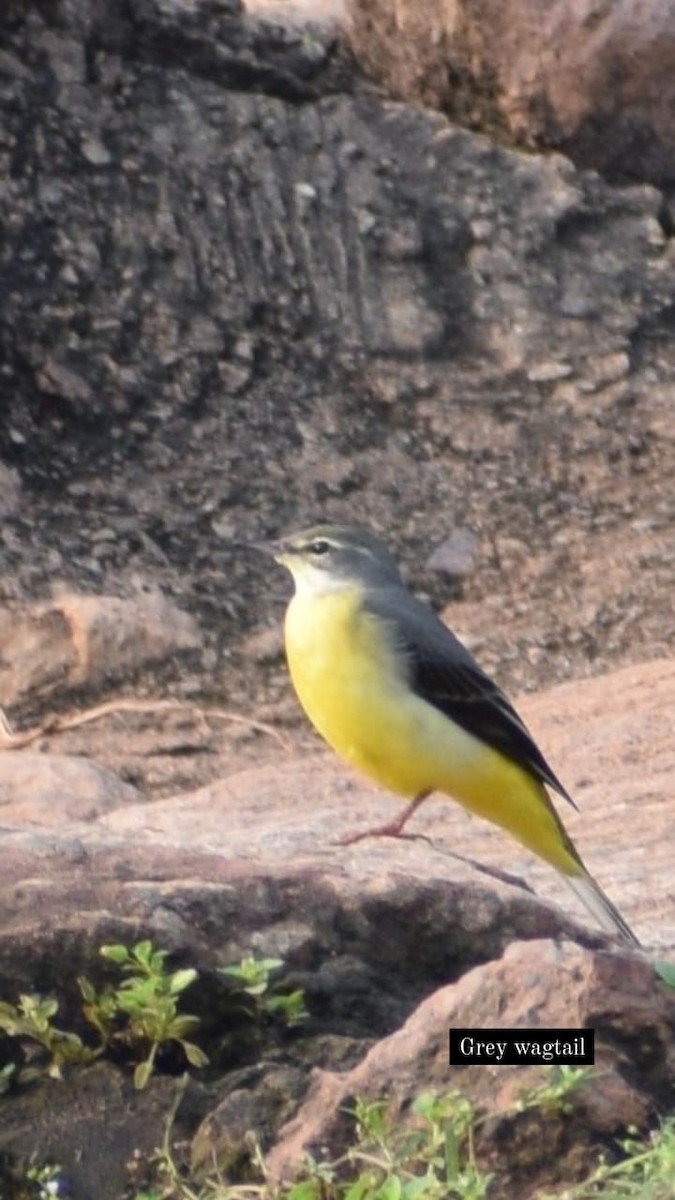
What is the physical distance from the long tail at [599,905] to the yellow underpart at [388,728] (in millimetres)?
62

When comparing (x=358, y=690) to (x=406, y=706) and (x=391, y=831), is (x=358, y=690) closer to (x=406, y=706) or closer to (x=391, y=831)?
(x=406, y=706)

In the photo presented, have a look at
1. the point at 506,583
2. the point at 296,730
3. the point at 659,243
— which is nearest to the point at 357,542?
the point at 296,730

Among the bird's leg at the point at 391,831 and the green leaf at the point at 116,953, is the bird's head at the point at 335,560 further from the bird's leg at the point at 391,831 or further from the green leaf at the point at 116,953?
the green leaf at the point at 116,953

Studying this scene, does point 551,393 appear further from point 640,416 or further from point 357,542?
point 357,542

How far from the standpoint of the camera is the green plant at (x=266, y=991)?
4.70m

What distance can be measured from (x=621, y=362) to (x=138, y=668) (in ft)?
10.6

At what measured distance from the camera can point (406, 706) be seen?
23.6ft

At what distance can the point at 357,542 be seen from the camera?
7.63m

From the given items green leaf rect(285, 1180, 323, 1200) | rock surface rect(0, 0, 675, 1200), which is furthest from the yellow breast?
green leaf rect(285, 1180, 323, 1200)

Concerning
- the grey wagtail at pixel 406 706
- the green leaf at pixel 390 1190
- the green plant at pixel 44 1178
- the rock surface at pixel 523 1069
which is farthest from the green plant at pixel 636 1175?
the grey wagtail at pixel 406 706

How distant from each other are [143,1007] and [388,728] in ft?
A: 8.71

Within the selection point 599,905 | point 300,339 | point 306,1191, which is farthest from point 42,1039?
point 300,339

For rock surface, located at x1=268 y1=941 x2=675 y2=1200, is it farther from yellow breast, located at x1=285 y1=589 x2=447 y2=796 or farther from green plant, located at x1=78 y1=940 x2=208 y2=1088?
yellow breast, located at x1=285 y1=589 x2=447 y2=796

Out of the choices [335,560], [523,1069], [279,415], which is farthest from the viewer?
[279,415]
